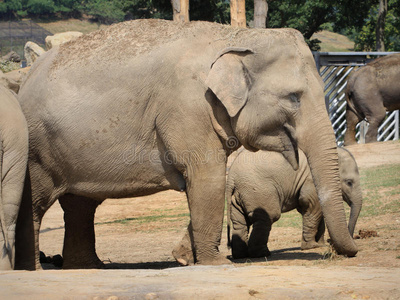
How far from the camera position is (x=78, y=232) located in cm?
774

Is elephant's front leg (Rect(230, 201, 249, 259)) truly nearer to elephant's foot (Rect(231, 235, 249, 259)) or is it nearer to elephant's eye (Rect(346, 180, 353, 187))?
elephant's foot (Rect(231, 235, 249, 259))

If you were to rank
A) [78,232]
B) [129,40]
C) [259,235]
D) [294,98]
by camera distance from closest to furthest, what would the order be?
[294,98], [129,40], [78,232], [259,235]

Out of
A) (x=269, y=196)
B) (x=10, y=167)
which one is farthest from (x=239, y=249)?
(x=10, y=167)

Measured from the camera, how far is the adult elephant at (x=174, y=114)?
6.25m

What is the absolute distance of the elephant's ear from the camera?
617 cm

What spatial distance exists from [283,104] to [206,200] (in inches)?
45.4

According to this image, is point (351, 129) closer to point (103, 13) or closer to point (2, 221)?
point (2, 221)

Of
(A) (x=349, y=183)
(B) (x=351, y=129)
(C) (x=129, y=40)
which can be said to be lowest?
(B) (x=351, y=129)

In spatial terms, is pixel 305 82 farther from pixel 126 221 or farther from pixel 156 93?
pixel 126 221

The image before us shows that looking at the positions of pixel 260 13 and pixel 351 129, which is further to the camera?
pixel 351 129

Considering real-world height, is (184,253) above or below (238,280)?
below

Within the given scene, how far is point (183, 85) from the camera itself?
634 cm

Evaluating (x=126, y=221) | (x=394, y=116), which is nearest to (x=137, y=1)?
(x=394, y=116)

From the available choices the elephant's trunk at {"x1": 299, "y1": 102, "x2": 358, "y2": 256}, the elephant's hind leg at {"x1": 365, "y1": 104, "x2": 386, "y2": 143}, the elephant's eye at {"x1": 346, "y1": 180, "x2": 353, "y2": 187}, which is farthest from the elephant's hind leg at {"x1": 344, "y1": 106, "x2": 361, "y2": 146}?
the elephant's trunk at {"x1": 299, "y1": 102, "x2": 358, "y2": 256}
